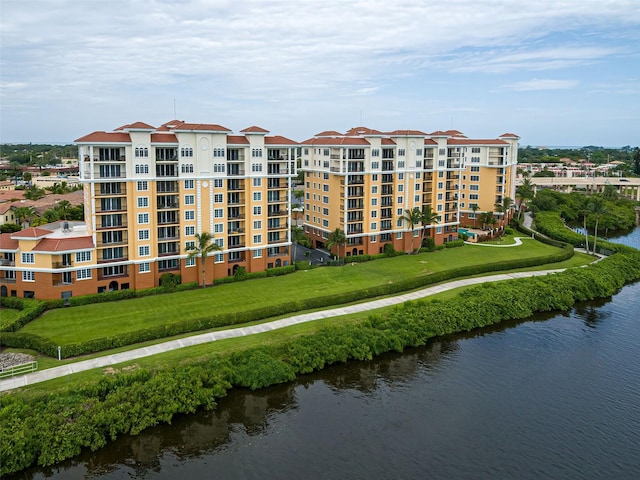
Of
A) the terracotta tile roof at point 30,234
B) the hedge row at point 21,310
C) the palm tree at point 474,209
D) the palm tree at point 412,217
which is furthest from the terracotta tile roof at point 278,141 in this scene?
the palm tree at point 474,209

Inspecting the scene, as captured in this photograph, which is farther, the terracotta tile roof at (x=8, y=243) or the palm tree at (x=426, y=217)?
the palm tree at (x=426, y=217)

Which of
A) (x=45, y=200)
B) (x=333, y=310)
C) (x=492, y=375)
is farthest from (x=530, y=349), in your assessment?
(x=45, y=200)

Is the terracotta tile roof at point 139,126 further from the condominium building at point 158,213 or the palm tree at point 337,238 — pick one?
the palm tree at point 337,238

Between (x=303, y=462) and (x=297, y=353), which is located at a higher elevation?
(x=297, y=353)

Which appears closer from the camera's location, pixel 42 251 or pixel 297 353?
pixel 297 353

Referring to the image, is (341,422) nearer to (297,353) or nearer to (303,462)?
(303,462)

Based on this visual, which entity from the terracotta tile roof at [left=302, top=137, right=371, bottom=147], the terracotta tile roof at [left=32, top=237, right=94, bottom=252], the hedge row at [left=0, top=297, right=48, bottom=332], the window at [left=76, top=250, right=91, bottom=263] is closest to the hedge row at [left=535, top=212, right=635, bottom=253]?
the terracotta tile roof at [left=302, top=137, right=371, bottom=147]

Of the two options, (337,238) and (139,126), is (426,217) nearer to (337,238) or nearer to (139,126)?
(337,238)
